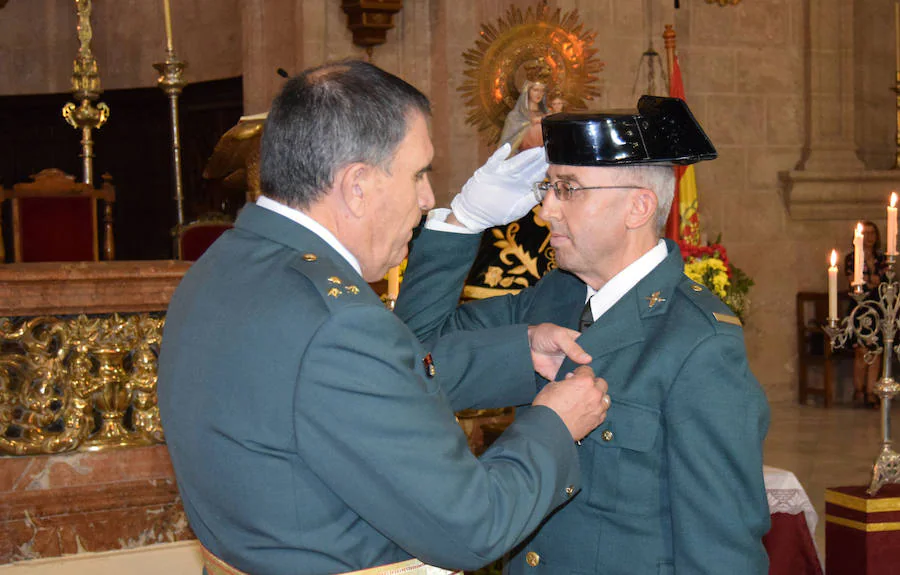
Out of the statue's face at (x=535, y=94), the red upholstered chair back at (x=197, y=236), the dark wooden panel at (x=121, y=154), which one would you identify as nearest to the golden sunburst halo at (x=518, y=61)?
the statue's face at (x=535, y=94)

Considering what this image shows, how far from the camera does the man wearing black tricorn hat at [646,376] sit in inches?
69.6

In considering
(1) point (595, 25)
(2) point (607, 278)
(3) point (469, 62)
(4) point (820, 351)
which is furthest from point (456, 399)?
(4) point (820, 351)

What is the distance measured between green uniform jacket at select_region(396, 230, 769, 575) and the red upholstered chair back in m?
4.65

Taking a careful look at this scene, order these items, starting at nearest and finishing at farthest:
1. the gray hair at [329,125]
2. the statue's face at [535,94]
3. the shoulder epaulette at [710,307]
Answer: the gray hair at [329,125] < the shoulder epaulette at [710,307] < the statue's face at [535,94]

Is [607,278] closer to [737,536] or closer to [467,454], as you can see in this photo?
[737,536]

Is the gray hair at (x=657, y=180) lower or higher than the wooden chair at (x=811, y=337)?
higher

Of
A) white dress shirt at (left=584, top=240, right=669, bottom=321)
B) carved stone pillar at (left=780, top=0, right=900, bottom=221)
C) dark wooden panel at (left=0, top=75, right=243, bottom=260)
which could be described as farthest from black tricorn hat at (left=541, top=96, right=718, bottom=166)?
dark wooden panel at (left=0, top=75, right=243, bottom=260)

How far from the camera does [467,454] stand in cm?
147

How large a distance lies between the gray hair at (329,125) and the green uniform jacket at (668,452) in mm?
621

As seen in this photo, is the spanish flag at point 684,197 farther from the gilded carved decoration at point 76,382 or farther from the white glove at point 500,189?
the white glove at point 500,189

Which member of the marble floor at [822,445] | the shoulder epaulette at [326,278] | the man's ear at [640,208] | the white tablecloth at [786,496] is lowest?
the marble floor at [822,445]

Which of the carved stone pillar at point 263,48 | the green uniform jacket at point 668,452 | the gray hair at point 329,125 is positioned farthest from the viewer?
the carved stone pillar at point 263,48

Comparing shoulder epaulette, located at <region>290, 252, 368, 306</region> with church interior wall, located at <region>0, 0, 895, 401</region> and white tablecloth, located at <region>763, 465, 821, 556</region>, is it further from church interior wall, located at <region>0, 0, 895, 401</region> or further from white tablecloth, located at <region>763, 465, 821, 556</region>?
church interior wall, located at <region>0, 0, 895, 401</region>

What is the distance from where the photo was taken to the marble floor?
245 inches
